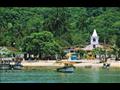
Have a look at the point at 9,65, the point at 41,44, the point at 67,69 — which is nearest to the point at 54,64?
the point at 67,69

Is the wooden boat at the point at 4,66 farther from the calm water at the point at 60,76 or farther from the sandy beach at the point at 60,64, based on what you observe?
the sandy beach at the point at 60,64

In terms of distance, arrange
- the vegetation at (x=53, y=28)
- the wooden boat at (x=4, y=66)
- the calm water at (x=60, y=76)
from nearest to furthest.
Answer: the calm water at (x=60, y=76)
the wooden boat at (x=4, y=66)
the vegetation at (x=53, y=28)

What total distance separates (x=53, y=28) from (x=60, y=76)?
747 millimetres

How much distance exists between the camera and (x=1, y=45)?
7.73 m

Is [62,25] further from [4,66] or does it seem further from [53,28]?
[4,66]

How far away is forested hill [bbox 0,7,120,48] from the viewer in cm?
778

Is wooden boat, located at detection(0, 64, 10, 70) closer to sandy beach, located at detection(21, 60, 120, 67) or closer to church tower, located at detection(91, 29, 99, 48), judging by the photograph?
sandy beach, located at detection(21, 60, 120, 67)

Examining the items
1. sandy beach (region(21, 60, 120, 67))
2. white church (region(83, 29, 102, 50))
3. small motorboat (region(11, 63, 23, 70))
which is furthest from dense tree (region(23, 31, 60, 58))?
white church (region(83, 29, 102, 50))

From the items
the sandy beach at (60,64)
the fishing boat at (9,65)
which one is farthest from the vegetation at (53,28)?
the fishing boat at (9,65)

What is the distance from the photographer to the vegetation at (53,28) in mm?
7789
